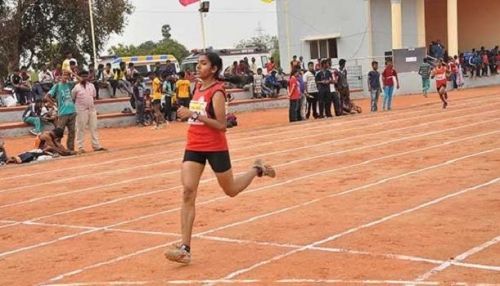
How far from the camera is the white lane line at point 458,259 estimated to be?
5.12 m

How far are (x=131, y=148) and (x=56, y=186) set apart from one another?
5563 mm

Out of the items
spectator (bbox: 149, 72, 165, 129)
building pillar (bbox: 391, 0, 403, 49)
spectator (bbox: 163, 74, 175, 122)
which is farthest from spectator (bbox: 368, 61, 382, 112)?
building pillar (bbox: 391, 0, 403, 49)

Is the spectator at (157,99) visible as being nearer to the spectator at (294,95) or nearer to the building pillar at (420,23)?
the spectator at (294,95)

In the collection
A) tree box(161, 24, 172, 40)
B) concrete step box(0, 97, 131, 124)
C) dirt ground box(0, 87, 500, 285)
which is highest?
tree box(161, 24, 172, 40)

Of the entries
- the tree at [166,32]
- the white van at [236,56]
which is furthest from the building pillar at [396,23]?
the tree at [166,32]

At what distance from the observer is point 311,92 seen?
71.7ft

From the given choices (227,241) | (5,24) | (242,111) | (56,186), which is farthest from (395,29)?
(227,241)

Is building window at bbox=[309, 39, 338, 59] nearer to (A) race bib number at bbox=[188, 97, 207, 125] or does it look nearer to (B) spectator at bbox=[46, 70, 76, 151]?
(B) spectator at bbox=[46, 70, 76, 151]

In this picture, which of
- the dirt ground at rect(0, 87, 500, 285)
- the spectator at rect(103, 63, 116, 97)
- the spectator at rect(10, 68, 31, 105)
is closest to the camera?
the dirt ground at rect(0, 87, 500, 285)

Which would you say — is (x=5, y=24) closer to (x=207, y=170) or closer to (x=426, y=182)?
(x=207, y=170)

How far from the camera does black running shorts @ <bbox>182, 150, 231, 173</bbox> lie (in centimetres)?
595

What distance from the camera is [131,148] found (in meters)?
16.5

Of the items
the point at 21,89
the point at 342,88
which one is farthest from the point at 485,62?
the point at 21,89

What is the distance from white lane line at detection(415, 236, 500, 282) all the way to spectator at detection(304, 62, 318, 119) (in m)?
15.8
